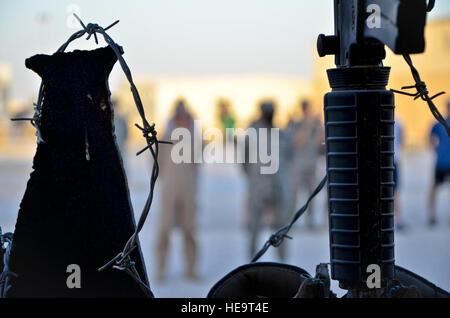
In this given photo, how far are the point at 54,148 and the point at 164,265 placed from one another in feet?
16.2

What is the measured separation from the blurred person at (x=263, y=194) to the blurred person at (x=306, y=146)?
8.45 feet

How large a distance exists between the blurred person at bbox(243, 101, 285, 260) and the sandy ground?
474 mm

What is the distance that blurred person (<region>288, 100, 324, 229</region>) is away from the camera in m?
9.66

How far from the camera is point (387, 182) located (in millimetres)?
1698

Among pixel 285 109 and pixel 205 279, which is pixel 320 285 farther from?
pixel 285 109

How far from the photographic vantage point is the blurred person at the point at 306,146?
9.66 meters

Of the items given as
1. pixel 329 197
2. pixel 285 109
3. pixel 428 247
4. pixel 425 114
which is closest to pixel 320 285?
pixel 329 197

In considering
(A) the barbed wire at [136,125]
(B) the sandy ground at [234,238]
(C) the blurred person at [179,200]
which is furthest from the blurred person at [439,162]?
(A) the barbed wire at [136,125]

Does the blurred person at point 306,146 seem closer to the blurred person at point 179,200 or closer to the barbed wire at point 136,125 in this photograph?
the blurred person at point 179,200

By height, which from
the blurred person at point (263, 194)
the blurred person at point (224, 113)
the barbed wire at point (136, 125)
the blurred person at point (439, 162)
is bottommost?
the barbed wire at point (136, 125)

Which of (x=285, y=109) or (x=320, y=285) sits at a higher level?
(x=285, y=109)

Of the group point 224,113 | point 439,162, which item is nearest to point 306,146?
point 224,113

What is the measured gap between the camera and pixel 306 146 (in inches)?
387

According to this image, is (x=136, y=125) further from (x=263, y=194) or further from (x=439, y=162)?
(x=439, y=162)
